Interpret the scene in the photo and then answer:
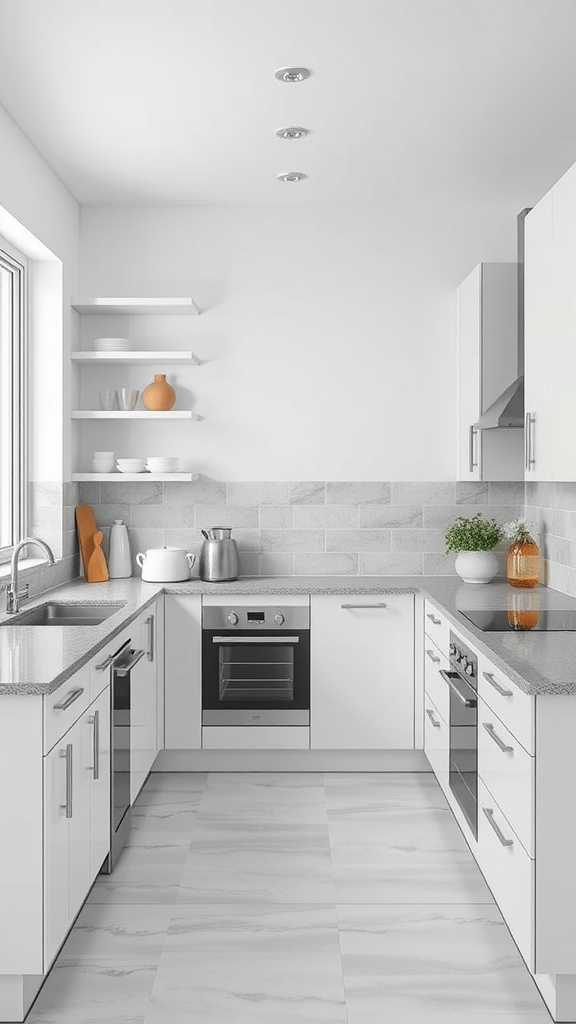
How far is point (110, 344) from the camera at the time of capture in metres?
4.49

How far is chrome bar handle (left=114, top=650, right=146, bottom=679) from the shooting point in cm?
318

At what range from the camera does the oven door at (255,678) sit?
4.21m

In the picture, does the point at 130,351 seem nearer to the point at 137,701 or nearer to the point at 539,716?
the point at 137,701

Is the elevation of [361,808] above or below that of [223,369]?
below

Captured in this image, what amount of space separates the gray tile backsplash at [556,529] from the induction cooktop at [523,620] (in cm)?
48

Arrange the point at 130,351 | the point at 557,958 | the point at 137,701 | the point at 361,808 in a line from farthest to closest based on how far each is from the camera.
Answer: the point at 130,351
the point at 361,808
the point at 137,701
the point at 557,958

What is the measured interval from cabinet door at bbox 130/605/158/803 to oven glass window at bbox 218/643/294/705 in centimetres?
35

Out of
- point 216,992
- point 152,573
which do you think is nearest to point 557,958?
point 216,992

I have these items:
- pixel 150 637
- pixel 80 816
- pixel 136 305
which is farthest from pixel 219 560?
pixel 80 816

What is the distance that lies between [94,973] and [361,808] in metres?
1.54

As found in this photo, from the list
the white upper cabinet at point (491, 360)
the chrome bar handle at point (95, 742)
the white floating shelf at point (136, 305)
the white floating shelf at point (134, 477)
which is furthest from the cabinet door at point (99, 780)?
the white upper cabinet at point (491, 360)

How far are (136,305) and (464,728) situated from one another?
8.25ft

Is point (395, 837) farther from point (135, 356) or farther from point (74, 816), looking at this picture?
point (135, 356)

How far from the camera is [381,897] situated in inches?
119
